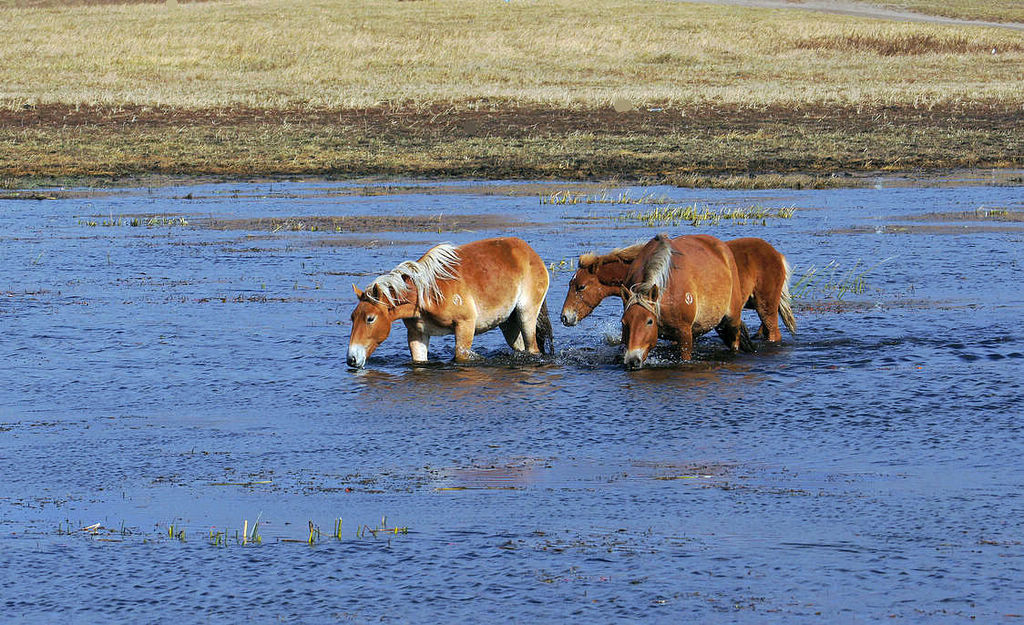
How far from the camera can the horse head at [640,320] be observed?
1175 centimetres

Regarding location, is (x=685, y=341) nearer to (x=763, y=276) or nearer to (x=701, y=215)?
(x=763, y=276)

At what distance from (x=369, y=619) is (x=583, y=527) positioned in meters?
1.62

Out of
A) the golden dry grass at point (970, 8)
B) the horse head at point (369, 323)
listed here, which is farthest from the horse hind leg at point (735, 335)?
the golden dry grass at point (970, 8)

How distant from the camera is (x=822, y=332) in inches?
542

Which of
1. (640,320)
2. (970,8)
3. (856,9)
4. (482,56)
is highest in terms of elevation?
(970,8)

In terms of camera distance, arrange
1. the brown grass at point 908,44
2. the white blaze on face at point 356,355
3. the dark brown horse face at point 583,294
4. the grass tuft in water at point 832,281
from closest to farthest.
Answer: the white blaze on face at point 356,355, the dark brown horse face at point 583,294, the grass tuft in water at point 832,281, the brown grass at point 908,44

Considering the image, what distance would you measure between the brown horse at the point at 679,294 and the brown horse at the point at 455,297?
0.92 m

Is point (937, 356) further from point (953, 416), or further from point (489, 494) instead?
point (489, 494)

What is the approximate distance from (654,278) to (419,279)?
1904 mm

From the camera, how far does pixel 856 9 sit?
93938 mm

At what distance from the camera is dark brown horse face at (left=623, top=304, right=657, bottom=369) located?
11.8 meters

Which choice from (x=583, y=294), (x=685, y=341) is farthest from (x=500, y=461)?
(x=583, y=294)

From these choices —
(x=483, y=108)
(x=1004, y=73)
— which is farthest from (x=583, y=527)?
(x=1004, y=73)

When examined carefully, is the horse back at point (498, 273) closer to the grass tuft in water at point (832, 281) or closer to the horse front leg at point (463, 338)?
the horse front leg at point (463, 338)
